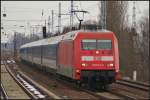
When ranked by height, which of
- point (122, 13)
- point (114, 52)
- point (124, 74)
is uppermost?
point (122, 13)

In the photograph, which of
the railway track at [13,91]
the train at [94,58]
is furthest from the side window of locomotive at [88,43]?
the railway track at [13,91]

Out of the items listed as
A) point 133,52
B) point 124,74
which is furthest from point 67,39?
point 133,52

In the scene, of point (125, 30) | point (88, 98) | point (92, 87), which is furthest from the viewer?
point (125, 30)

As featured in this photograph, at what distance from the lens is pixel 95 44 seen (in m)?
22.6

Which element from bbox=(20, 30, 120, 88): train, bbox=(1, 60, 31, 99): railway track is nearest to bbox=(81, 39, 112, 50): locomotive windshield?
bbox=(20, 30, 120, 88): train

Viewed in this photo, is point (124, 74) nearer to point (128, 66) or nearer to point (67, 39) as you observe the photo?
point (128, 66)

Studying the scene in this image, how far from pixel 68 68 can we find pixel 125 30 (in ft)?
81.1

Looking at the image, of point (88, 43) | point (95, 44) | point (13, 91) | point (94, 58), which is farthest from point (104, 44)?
point (13, 91)

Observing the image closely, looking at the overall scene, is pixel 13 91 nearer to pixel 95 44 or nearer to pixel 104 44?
pixel 95 44

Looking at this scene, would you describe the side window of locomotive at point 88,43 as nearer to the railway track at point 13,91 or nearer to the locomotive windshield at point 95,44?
the locomotive windshield at point 95,44

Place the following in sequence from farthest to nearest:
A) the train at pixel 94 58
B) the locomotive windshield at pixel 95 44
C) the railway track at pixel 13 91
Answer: the locomotive windshield at pixel 95 44
the train at pixel 94 58
the railway track at pixel 13 91

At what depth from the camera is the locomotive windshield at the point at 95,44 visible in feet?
73.9

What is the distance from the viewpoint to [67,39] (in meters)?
24.8

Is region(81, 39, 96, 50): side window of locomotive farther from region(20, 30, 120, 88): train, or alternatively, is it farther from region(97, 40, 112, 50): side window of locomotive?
region(97, 40, 112, 50): side window of locomotive
